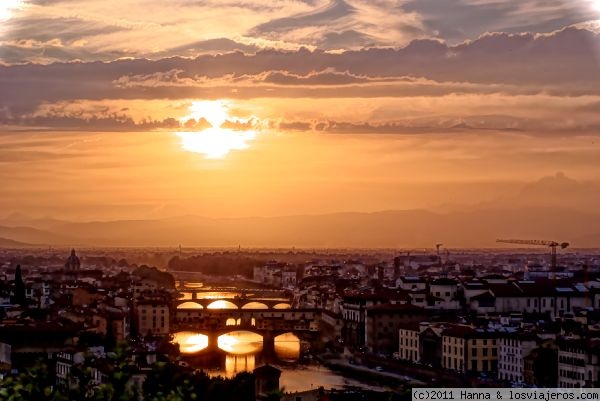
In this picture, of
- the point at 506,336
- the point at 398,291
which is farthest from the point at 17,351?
the point at 398,291

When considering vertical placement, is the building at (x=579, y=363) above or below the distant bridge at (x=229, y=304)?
above

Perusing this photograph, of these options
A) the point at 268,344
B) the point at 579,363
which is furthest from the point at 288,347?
the point at 579,363

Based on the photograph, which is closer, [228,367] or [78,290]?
[228,367]

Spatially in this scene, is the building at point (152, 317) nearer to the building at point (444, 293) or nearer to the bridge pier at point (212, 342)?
the bridge pier at point (212, 342)

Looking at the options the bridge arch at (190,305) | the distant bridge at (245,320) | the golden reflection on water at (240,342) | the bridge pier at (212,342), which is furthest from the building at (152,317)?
the bridge arch at (190,305)

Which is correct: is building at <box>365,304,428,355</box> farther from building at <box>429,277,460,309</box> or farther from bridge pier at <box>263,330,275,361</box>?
building at <box>429,277,460,309</box>

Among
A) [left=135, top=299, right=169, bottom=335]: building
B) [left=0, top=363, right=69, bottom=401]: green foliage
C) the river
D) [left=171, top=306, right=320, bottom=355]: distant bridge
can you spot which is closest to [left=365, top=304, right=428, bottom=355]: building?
the river

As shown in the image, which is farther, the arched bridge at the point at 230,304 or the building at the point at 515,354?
the arched bridge at the point at 230,304

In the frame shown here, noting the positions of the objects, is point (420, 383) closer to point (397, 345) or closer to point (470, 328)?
point (470, 328)
